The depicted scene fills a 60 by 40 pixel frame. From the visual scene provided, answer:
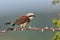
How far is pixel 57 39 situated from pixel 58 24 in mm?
50

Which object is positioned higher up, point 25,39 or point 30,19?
point 30,19

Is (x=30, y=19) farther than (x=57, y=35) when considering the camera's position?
Yes

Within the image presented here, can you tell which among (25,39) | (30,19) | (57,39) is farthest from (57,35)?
(25,39)

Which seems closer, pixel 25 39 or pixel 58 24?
pixel 58 24

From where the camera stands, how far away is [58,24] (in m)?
0.73

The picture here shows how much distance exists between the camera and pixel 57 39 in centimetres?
73

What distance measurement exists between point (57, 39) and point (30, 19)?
177 millimetres

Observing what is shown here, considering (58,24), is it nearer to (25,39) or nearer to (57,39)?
(57,39)

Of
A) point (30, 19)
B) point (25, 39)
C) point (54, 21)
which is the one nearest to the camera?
point (54, 21)

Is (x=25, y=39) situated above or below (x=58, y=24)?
below

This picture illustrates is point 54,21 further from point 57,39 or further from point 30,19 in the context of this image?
point 30,19


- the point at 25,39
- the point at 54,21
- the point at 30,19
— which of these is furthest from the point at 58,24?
the point at 25,39

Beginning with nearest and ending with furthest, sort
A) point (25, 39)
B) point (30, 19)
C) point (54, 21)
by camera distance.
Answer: point (54, 21)
point (30, 19)
point (25, 39)

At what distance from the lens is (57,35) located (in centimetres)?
77
